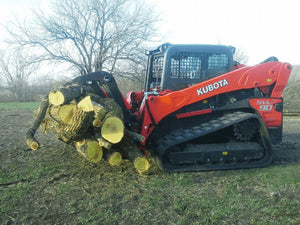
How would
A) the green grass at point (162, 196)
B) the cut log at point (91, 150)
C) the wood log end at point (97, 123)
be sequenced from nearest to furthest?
1. the green grass at point (162, 196)
2. the wood log end at point (97, 123)
3. the cut log at point (91, 150)

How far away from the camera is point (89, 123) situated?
4527mm

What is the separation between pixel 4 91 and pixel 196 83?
4365 centimetres

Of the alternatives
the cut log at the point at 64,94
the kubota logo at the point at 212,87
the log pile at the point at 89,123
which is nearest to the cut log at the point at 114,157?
the log pile at the point at 89,123

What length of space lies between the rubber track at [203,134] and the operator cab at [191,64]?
0.87 m

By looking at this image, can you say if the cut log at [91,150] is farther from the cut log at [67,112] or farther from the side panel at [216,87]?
the side panel at [216,87]

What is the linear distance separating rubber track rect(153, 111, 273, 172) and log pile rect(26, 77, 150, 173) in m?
0.37

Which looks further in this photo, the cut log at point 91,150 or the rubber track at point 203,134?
the rubber track at point 203,134

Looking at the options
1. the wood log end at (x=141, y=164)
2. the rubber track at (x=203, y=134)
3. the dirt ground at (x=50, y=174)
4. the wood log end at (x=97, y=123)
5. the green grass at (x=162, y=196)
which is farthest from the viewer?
the rubber track at (x=203, y=134)

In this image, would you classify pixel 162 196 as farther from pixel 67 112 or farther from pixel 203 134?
pixel 67 112

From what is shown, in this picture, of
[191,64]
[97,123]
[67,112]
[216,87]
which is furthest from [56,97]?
[216,87]

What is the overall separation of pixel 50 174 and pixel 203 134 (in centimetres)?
258

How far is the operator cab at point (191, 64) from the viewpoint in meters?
5.48

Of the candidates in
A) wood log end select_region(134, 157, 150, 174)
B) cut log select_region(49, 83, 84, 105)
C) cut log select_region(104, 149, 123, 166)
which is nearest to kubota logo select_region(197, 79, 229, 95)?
wood log end select_region(134, 157, 150, 174)

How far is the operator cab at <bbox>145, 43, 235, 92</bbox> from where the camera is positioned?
548cm
